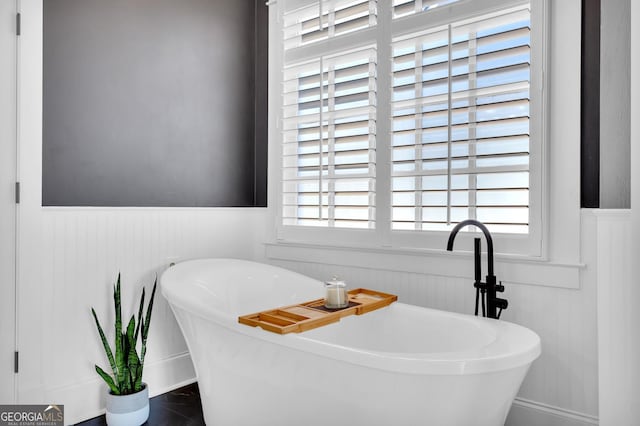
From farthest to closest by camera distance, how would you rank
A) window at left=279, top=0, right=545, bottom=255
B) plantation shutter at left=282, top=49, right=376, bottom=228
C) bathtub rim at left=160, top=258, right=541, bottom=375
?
plantation shutter at left=282, top=49, right=376, bottom=228, window at left=279, top=0, right=545, bottom=255, bathtub rim at left=160, top=258, right=541, bottom=375

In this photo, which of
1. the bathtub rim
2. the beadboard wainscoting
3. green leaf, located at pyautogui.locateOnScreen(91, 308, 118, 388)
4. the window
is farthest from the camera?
green leaf, located at pyautogui.locateOnScreen(91, 308, 118, 388)

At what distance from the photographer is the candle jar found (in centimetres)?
204

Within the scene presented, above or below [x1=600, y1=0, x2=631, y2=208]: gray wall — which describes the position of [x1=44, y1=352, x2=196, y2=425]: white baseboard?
below

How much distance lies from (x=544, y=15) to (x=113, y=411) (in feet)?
8.54

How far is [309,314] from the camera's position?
1872 mm

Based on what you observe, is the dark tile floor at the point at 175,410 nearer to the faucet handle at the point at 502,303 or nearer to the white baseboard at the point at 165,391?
the white baseboard at the point at 165,391

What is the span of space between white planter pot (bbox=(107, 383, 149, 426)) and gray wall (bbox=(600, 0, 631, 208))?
7.29 ft

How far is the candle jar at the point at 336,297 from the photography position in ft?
6.69

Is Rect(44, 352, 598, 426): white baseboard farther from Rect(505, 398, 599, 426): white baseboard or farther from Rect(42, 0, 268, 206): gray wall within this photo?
Rect(42, 0, 268, 206): gray wall

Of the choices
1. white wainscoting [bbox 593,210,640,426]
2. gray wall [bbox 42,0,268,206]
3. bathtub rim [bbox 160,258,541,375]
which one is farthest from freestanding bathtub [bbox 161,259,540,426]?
gray wall [bbox 42,0,268,206]

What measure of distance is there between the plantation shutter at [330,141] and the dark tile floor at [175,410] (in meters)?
1.16

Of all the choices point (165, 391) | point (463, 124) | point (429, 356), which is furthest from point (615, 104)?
point (165, 391)

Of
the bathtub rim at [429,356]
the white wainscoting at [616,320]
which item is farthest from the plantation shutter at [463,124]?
the bathtub rim at [429,356]

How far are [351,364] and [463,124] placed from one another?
4.26 ft
